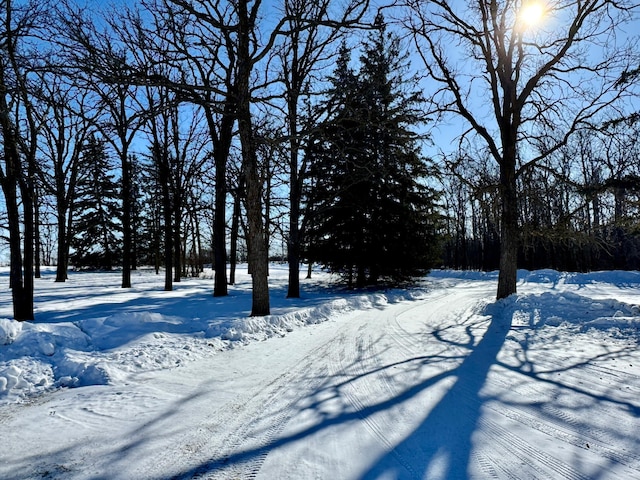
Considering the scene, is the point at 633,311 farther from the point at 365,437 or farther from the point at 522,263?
the point at 522,263

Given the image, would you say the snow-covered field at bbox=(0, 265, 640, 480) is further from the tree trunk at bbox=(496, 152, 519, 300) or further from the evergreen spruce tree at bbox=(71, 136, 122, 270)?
the evergreen spruce tree at bbox=(71, 136, 122, 270)

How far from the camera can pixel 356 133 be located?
18.0 metres

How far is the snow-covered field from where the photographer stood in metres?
2.73

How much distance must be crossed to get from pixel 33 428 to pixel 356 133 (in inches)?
667

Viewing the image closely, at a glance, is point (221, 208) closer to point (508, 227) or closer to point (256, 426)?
point (508, 227)

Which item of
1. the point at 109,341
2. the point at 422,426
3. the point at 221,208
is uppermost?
the point at 221,208

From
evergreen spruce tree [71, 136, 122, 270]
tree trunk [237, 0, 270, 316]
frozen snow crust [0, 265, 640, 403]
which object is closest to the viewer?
frozen snow crust [0, 265, 640, 403]

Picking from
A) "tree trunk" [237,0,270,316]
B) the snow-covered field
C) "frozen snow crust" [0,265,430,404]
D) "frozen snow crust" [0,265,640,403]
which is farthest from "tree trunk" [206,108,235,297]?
the snow-covered field

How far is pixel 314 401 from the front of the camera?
12.9 ft

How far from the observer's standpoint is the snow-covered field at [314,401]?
8.95 ft

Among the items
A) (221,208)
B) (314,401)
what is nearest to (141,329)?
(314,401)

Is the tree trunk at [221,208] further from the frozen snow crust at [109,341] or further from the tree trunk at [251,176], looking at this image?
the tree trunk at [251,176]

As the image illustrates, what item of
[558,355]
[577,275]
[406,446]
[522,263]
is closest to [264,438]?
[406,446]

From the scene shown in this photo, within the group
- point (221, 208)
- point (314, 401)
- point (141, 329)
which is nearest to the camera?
point (314, 401)
